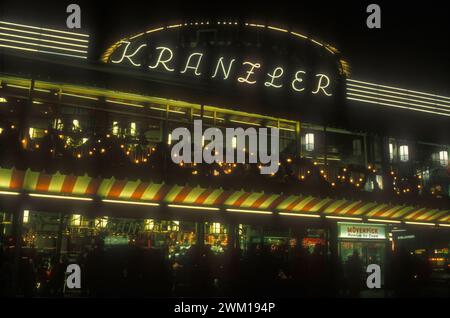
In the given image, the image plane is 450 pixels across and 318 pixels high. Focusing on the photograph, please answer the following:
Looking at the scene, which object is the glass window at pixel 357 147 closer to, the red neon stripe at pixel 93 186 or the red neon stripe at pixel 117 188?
the red neon stripe at pixel 117 188

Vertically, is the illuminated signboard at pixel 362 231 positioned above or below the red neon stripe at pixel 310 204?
below

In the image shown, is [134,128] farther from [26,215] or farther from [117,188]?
[26,215]

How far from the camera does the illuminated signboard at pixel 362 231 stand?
16.9 m

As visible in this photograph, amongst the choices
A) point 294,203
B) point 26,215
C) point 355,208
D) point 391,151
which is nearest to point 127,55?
point 26,215

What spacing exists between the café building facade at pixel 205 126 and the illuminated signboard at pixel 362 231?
0.06 m

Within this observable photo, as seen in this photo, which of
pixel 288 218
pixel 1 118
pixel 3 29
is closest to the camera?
pixel 1 118

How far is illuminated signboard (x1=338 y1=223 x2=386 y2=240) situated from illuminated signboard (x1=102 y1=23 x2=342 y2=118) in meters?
4.41

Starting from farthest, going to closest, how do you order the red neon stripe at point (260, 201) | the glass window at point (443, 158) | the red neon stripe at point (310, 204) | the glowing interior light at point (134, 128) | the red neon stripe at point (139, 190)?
the glass window at point (443, 158), the glowing interior light at point (134, 128), the red neon stripe at point (310, 204), the red neon stripe at point (260, 201), the red neon stripe at point (139, 190)

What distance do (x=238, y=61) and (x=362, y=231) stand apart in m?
7.43

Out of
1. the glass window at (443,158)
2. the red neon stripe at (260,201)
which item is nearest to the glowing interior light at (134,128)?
the red neon stripe at (260,201)
